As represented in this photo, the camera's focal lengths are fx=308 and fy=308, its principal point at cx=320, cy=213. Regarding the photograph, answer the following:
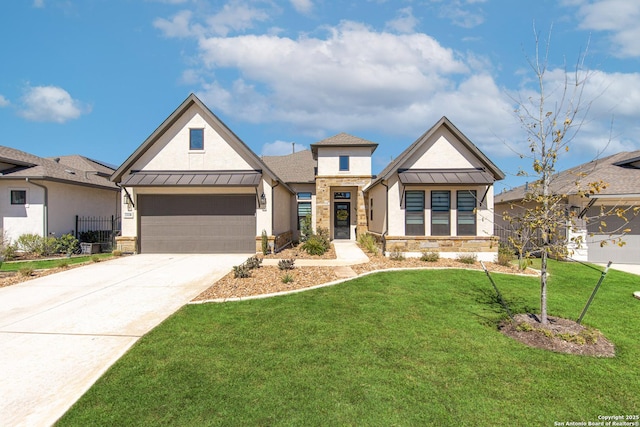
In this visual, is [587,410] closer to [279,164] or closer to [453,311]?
[453,311]

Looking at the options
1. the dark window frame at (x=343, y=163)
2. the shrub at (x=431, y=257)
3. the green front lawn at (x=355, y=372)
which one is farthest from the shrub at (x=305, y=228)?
the green front lawn at (x=355, y=372)

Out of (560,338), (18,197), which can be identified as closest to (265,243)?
(560,338)

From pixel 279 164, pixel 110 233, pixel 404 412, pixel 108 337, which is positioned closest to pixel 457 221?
pixel 404 412

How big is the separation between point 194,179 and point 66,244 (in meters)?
7.68

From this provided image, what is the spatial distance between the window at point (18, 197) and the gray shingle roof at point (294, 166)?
46.3 ft

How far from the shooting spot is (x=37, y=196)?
614 inches

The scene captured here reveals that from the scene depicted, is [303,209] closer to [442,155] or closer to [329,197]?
[329,197]

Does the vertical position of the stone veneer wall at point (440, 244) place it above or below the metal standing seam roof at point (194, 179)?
below

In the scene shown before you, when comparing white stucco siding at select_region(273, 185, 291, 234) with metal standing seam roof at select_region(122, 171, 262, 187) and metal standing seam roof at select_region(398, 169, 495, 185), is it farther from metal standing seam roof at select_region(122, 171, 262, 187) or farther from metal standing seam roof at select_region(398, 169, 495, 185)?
metal standing seam roof at select_region(398, 169, 495, 185)

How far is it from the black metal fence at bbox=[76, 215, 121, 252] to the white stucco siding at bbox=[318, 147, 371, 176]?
42.0 ft

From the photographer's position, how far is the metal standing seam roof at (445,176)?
527 inches

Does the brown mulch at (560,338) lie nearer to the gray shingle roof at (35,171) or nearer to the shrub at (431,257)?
the shrub at (431,257)

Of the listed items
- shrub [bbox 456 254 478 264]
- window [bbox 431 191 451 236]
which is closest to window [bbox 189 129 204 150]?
window [bbox 431 191 451 236]

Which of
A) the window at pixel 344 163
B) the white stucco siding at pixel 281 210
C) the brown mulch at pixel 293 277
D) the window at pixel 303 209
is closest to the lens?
the brown mulch at pixel 293 277
